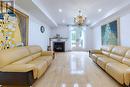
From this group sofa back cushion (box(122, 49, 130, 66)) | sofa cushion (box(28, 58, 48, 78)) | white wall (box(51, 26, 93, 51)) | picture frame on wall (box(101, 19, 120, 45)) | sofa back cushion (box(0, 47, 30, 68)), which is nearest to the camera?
sofa back cushion (box(0, 47, 30, 68))

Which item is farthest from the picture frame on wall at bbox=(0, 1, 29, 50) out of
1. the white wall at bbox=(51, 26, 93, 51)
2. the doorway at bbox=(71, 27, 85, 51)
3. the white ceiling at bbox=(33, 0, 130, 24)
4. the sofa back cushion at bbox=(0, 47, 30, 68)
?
the doorway at bbox=(71, 27, 85, 51)

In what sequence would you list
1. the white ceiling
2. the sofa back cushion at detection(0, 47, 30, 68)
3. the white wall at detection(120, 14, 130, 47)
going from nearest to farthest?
1. the sofa back cushion at detection(0, 47, 30, 68)
2. the white ceiling
3. the white wall at detection(120, 14, 130, 47)

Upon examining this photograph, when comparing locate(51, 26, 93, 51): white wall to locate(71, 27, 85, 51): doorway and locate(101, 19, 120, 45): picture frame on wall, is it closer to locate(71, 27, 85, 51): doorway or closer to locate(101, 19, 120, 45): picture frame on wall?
locate(71, 27, 85, 51): doorway

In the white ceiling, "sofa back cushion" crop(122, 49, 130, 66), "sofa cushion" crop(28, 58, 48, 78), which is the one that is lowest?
"sofa cushion" crop(28, 58, 48, 78)

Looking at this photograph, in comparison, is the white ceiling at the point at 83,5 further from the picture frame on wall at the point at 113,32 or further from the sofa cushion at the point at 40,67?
the sofa cushion at the point at 40,67

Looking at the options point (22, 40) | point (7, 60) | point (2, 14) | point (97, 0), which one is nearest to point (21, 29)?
point (22, 40)

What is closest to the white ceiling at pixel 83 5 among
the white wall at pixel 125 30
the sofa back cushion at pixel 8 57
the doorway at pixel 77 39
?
the white wall at pixel 125 30

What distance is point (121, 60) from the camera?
159 inches

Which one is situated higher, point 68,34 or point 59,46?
point 68,34

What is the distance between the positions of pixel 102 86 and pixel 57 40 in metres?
8.77

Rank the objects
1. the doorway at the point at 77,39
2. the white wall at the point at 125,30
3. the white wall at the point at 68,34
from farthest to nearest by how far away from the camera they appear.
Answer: the doorway at the point at 77,39 → the white wall at the point at 68,34 → the white wall at the point at 125,30

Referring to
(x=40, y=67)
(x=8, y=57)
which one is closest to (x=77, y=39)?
(x=40, y=67)

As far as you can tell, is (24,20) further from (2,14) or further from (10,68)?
(10,68)

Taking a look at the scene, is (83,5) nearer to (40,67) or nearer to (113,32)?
(113,32)
